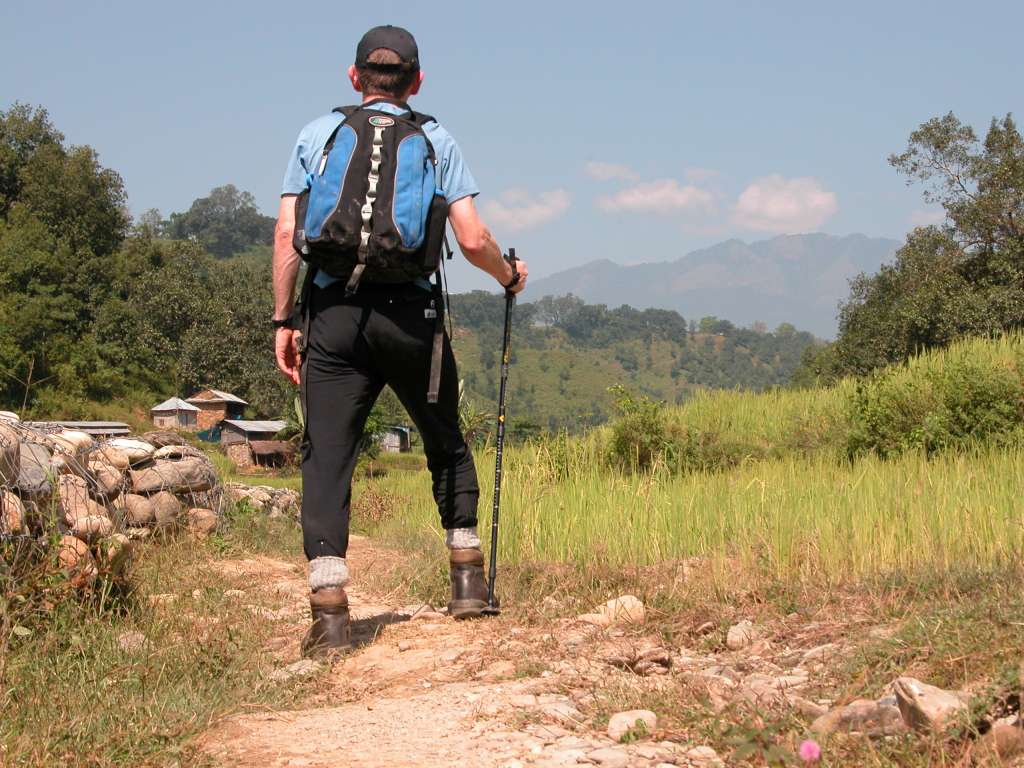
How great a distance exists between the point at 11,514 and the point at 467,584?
2.05m

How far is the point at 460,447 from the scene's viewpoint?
481cm

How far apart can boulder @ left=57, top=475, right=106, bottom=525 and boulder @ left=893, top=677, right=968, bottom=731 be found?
4105 mm

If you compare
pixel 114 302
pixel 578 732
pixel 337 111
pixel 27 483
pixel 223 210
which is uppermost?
pixel 223 210

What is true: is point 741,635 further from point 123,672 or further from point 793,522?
point 123,672

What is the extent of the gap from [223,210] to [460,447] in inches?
5979

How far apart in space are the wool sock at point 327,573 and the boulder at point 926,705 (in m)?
2.22

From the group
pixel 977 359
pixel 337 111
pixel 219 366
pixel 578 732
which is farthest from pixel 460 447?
pixel 219 366

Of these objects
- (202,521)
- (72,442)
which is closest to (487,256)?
(72,442)

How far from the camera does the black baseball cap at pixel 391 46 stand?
14.6ft

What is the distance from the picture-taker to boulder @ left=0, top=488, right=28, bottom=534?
16.2 ft

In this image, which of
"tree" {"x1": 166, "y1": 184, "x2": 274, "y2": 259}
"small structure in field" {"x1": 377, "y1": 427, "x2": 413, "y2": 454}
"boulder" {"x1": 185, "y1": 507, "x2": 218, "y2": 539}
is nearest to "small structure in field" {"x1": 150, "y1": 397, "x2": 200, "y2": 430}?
"small structure in field" {"x1": 377, "y1": 427, "x2": 413, "y2": 454}

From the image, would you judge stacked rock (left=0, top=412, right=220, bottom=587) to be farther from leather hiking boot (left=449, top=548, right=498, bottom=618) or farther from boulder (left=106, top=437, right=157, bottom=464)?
leather hiking boot (left=449, top=548, right=498, bottom=618)

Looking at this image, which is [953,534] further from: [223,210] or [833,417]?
[223,210]

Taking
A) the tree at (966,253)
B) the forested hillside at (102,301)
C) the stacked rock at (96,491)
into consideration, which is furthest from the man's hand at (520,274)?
the forested hillside at (102,301)
